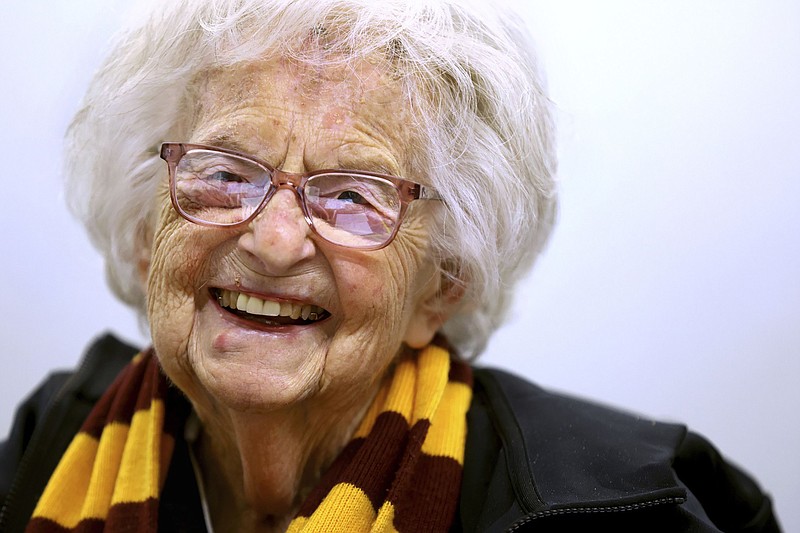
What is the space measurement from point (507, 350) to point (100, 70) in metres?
1.60

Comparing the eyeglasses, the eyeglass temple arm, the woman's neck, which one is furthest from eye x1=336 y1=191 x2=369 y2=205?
the woman's neck

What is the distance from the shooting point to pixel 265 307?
1.52m

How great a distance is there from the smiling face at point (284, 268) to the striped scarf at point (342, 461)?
19 centimetres

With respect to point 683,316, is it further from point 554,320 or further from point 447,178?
point 447,178

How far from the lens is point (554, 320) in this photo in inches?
105

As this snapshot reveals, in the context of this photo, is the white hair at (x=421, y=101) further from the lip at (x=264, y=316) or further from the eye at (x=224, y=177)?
the lip at (x=264, y=316)

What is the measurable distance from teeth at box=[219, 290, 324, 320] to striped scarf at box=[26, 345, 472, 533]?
0.32 meters

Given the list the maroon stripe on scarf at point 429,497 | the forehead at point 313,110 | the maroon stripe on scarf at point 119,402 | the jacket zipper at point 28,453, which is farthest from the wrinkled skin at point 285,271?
the jacket zipper at point 28,453

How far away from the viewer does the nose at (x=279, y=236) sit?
57.1 inches

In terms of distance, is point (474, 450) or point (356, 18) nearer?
point (356, 18)

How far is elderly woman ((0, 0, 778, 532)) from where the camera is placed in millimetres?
1506

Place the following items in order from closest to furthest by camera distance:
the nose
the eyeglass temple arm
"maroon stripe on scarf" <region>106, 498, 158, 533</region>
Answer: the nose → the eyeglass temple arm → "maroon stripe on scarf" <region>106, 498, 158, 533</region>

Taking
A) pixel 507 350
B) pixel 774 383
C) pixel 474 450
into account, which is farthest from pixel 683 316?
pixel 474 450

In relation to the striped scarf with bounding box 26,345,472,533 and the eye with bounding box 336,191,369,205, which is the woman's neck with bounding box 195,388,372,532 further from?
the eye with bounding box 336,191,369,205
